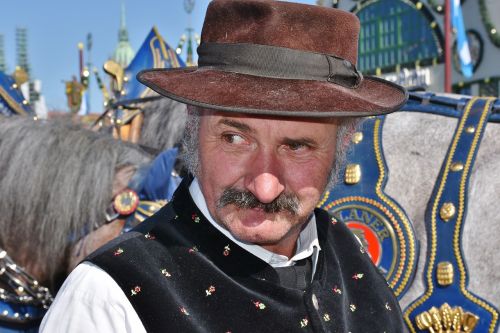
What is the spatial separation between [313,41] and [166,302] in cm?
53

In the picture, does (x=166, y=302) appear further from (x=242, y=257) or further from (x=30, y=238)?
(x=30, y=238)

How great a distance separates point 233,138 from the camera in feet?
4.17

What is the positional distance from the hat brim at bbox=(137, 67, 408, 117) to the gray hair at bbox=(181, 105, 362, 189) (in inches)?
3.6

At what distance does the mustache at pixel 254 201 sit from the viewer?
1.24 m

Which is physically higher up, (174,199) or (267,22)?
(267,22)

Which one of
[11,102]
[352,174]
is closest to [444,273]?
[352,174]

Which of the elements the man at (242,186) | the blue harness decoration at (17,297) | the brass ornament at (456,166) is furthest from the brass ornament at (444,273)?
the blue harness decoration at (17,297)

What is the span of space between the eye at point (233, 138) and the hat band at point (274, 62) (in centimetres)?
11

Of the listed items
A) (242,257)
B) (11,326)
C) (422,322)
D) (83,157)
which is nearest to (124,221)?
(83,157)

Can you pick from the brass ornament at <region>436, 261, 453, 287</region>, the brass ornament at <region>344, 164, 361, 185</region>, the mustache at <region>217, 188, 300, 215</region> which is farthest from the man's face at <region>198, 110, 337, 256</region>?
the brass ornament at <region>344, 164, 361, 185</region>

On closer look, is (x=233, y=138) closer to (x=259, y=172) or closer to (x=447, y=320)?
(x=259, y=172)

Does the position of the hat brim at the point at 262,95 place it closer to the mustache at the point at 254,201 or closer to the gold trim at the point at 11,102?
the mustache at the point at 254,201

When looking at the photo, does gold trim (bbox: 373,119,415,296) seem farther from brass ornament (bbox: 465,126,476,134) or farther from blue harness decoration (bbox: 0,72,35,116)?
blue harness decoration (bbox: 0,72,35,116)

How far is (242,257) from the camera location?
1.31 m
